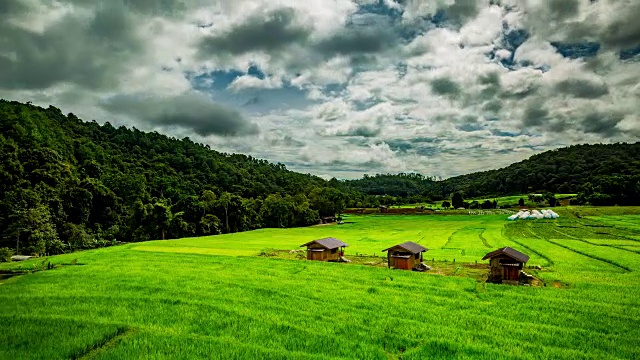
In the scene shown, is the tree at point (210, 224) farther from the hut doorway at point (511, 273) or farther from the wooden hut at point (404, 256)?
the hut doorway at point (511, 273)

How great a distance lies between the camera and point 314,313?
15.9m

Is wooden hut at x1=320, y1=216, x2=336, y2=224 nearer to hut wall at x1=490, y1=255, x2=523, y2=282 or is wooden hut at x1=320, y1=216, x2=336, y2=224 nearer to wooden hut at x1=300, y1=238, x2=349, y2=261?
wooden hut at x1=300, y1=238, x2=349, y2=261

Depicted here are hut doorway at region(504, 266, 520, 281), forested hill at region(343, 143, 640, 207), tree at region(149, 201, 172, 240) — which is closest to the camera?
hut doorway at region(504, 266, 520, 281)

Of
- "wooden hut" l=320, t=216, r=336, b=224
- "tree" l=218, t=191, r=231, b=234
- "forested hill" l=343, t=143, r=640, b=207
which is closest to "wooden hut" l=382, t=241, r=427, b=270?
"tree" l=218, t=191, r=231, b=234

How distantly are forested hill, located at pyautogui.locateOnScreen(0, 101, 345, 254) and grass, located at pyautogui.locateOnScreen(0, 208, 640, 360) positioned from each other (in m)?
33.0

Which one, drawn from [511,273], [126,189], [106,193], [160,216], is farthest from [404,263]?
[126,189]

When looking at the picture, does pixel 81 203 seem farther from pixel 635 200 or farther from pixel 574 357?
pixel 635 200

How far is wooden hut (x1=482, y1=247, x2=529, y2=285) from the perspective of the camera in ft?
75.9

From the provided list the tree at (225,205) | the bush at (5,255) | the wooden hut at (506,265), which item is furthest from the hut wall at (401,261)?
the tree at (225,205)

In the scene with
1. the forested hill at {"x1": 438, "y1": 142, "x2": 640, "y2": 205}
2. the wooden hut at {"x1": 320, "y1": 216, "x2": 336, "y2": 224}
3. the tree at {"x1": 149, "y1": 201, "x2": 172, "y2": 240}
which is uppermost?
the forested hill at {"x1": 438, "y1": 142, "x2": 640, "y2": 205}

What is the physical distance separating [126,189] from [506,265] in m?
79.2

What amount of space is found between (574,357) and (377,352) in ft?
20.6

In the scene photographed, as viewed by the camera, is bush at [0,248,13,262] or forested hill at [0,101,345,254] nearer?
bush at [0,248,13,262]

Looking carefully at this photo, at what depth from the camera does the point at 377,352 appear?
1166cm
